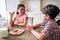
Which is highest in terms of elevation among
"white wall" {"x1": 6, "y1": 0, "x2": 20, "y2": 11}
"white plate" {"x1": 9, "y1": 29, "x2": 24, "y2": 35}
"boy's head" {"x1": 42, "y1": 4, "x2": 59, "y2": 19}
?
"white wall" {"x1": 6, "y1": 0, "x2": 20, "y2": 11}

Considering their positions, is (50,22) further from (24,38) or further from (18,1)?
(18,1)

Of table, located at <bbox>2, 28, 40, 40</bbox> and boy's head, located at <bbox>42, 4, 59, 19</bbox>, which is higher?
boy's head, located at <bbox>42, 4, 59, 19</bbox>

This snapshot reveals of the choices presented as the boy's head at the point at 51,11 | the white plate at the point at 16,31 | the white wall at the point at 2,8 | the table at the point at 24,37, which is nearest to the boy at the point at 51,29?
the boy's head at the point at 51,11

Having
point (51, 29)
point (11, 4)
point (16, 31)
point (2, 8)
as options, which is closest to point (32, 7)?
point (11, 4)

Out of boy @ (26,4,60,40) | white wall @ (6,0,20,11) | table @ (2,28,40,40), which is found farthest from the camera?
white wall @ (6,0,20,11)

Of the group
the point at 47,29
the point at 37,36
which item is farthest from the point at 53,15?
the point at 37,36

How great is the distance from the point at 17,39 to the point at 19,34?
0.16 meters

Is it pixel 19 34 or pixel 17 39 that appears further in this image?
pixel 19 34

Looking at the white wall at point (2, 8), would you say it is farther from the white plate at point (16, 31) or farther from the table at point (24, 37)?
the table at point (24, 37)

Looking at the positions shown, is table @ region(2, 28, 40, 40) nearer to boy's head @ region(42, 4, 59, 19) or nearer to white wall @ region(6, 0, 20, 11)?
boy's head @ region(42, 4, 59, 19)

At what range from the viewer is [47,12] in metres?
1.63

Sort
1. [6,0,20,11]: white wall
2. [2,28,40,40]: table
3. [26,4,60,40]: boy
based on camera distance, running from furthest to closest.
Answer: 1. [6,0,20,11]: white wall
2. [2,28,40,40]: table
3. [26,4,60,40]: boy

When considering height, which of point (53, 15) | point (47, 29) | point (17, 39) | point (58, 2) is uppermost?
point (58, 2)

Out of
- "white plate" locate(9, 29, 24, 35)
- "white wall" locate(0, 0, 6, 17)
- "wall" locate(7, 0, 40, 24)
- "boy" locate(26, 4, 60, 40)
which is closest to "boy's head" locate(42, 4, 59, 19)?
"boy" locate(26, 4, 60, 40)
